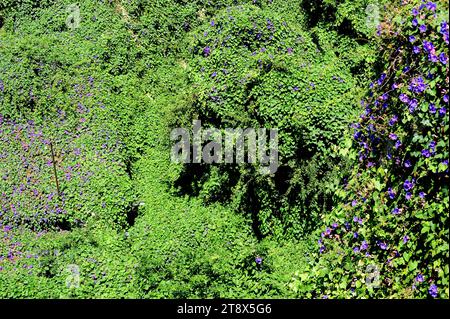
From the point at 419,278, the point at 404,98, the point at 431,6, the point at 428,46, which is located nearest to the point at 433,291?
the point at 419,278

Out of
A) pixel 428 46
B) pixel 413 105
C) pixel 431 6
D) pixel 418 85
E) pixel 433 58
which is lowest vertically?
pixel 413 105

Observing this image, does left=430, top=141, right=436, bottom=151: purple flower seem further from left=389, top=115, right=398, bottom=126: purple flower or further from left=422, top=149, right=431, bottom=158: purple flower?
left=389, top=115, right=398, bottom=126: purple flower

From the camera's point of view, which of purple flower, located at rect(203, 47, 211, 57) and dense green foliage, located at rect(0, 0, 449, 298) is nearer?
dense green foliage, located at rect(0, 0, 449, 298)

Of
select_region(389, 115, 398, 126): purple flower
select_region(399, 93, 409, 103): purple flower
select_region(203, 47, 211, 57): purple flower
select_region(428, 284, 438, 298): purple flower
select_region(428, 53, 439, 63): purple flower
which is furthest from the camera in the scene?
select_region(203, 47, 211, 57): purple flower

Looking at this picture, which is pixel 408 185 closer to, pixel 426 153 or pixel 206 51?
pixel 426 153

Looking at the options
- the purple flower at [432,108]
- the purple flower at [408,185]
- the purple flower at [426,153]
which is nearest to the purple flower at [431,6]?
the purple flower at [432,108]

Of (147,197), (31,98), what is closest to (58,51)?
(31,98)

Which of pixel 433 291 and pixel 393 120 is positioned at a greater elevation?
pixel 393 120

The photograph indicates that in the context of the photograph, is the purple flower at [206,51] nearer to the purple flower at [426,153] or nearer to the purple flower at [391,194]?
the purple flower at [391,194]

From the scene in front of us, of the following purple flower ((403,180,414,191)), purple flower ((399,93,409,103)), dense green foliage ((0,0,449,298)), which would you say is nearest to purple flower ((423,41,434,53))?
dense green foliage ((0,0,449,298))
